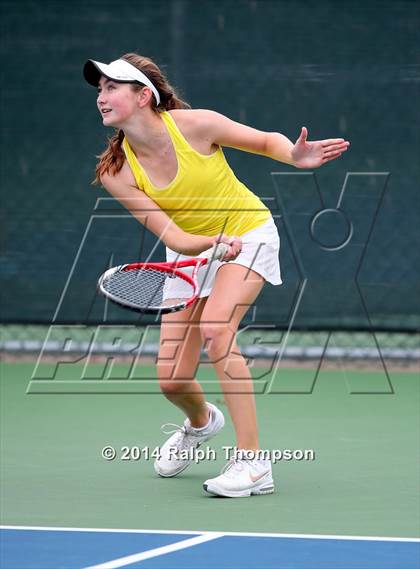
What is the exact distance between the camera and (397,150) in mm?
7938

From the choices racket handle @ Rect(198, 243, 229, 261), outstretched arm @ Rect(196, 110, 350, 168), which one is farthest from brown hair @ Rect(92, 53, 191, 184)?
racket handle @ Rect(198, 243, 229, 261)

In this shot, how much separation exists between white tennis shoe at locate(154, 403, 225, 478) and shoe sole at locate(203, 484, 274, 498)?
40 cm

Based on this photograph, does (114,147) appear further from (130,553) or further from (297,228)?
(297,228)

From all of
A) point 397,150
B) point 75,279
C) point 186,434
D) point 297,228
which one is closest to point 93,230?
point 75,279

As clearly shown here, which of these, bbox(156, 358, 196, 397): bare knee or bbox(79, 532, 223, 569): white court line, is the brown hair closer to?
bbox(156, 358, 196, 397): bare knee

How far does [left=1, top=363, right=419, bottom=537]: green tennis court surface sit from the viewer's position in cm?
464

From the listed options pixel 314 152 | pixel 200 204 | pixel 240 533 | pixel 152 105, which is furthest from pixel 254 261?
pixel 240 533

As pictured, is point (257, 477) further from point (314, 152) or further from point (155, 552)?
point (314, 152)

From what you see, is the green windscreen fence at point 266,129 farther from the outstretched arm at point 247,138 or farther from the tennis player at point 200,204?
the outstretched arm at point 247,138

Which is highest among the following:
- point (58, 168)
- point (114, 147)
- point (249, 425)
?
point (58, 168)

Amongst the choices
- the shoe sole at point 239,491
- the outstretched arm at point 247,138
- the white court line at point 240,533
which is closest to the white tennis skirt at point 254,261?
the outstretched arm at point 247,138

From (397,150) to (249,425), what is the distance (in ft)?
10.4

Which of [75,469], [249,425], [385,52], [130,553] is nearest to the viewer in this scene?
[130,553]

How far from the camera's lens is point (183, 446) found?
18.2 feet
